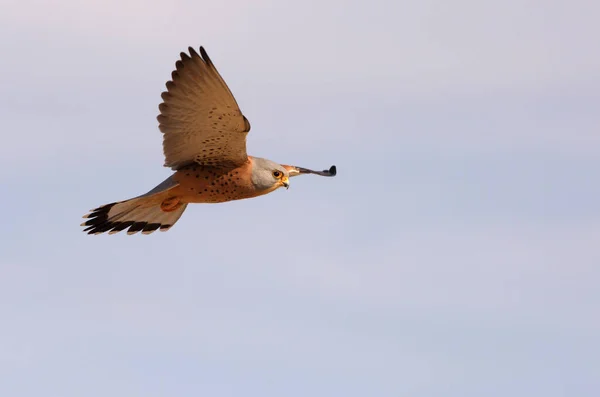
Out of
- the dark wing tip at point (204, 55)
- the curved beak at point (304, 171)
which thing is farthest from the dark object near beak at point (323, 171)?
the dark wing tip at point (204, 55)

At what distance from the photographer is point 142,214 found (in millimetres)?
20281

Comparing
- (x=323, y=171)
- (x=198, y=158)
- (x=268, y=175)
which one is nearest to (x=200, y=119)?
(x=198, y=158)

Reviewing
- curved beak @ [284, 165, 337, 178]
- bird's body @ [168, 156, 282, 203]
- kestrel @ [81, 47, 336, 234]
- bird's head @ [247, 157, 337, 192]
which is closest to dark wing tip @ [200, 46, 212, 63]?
kestrel @ [81, 47, 336, 234]

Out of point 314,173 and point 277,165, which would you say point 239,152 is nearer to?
point 277,165

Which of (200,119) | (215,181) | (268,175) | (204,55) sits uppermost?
(204,55)

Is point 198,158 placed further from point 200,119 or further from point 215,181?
point 200,119

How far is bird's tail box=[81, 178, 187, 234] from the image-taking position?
19.2m

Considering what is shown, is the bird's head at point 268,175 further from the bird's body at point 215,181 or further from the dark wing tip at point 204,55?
the dark wing tip at point 204,55

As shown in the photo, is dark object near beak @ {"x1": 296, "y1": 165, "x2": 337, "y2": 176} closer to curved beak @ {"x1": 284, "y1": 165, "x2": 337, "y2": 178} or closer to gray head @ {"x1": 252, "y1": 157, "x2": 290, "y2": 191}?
curved beak @ {"x1": 284, "y1": 165, "x2": 337, "y2": 178}

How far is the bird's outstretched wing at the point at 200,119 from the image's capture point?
17.5m

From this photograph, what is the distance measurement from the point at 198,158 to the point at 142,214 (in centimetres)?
193

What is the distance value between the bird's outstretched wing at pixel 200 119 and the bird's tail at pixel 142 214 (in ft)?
2.03

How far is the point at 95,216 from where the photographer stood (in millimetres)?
19719

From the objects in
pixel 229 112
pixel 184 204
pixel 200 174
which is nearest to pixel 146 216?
pixel 184 204
